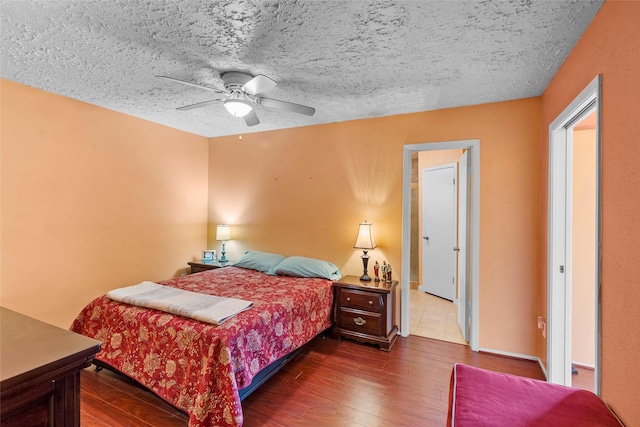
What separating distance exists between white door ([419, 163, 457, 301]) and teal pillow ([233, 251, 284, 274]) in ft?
8.55

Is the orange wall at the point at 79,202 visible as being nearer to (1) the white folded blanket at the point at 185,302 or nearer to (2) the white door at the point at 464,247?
(1) the white folded blanket at the point at 185,302

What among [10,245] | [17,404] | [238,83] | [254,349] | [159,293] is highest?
[238,83]

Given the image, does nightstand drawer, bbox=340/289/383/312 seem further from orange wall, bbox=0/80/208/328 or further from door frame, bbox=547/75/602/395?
orange wall, bbox=0/80/208/328

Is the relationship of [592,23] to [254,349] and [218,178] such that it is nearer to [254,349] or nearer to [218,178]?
[254,349]

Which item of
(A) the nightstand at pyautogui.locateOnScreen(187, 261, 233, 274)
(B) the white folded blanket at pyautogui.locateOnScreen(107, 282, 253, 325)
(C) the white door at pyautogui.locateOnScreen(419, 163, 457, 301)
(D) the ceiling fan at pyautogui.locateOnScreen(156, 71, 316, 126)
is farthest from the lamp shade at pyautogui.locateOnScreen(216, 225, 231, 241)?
(C) the white door at pyautogui.locateOnScreen(419, 163, 457, 301)

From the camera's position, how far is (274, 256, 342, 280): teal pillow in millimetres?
3166

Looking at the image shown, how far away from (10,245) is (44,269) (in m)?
0.34

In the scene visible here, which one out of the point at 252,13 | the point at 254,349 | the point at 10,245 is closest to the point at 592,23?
the point at 252,13

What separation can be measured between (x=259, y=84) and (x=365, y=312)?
2.33 m

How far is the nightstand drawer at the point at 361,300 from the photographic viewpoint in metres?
2.85

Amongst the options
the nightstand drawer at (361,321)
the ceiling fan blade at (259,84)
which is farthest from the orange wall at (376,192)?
the ceiling fan blade at (259,84)

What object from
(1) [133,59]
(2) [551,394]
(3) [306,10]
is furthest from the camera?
(1) [133,59]

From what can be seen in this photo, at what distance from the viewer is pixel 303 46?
1899 millimetres

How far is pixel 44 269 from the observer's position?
2.68m
